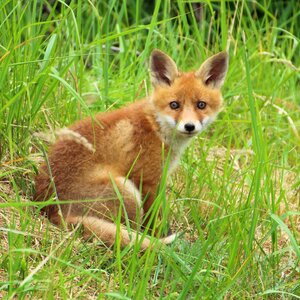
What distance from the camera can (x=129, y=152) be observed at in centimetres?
458

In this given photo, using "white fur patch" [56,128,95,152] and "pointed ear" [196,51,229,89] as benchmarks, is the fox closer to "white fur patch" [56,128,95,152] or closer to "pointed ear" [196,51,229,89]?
"pointed ear" [196,51,229,89]

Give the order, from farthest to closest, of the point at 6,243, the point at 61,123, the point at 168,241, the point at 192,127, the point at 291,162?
the point at 291,162 < the point at 61,123 < the point at 192,127 < the point at 168,241 < the point at 6,243

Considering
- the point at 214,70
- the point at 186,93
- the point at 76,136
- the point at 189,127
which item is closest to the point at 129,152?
the point at 189,127

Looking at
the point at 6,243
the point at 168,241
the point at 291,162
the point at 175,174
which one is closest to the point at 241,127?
the point at 291,162

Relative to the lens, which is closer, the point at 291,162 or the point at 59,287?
the point at 59,287

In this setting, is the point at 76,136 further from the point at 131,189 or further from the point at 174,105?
the point at 174,105

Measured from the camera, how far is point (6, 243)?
3.75m

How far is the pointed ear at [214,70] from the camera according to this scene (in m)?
4.96

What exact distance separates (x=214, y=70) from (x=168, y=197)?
891 millimetres

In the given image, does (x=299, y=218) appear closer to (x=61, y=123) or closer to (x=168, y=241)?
(x=168, y=241)

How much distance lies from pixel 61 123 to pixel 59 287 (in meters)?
1.78

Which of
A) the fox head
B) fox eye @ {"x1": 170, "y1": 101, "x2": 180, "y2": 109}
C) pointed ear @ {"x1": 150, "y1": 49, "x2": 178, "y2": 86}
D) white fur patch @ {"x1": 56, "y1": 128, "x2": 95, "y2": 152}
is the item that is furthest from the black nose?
white fur patch @ {"x1": 56, "y1": 128, "x2": 95, "y2": 152}

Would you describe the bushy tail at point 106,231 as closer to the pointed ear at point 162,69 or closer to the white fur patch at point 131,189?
the white fur patch at point 131,189

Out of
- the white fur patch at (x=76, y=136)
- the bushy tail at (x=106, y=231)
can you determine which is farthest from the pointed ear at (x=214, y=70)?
the white fur patch at (x=76, y=136)
